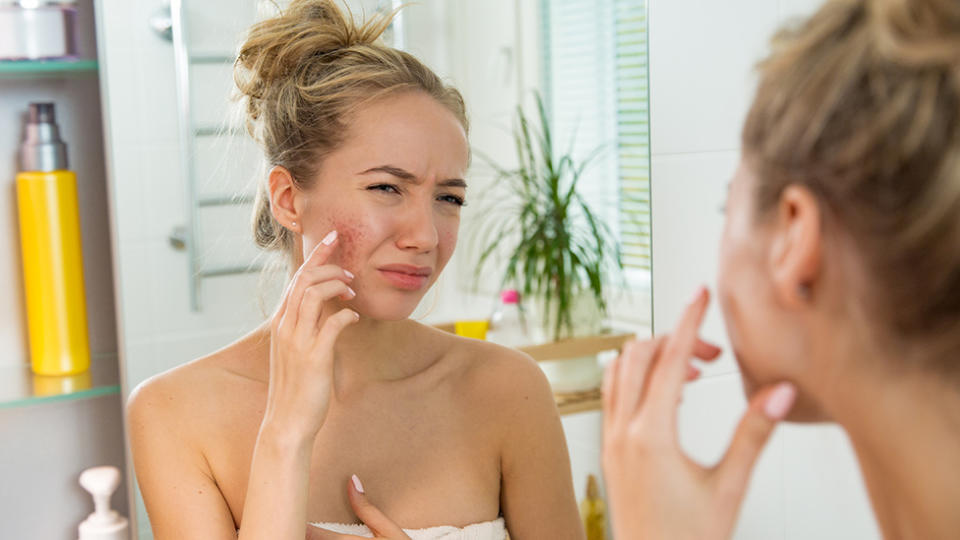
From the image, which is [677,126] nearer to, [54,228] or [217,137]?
[217,137]

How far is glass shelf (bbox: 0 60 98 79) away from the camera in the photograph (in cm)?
106

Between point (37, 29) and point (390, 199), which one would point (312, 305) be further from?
point (37, 29)

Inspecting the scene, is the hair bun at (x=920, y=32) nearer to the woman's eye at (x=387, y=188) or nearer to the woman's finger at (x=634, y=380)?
the woman's finger at (x=634, y=380)

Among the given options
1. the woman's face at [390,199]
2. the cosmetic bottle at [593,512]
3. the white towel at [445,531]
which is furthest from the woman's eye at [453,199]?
the cosmetic bottle at [593,512]

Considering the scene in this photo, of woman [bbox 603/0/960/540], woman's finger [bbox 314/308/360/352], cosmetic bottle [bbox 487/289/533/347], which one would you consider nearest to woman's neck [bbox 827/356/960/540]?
woman [bbox 603/0/960/540]

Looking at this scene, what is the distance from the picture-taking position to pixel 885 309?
0.50 m

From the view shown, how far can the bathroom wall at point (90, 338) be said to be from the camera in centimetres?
112

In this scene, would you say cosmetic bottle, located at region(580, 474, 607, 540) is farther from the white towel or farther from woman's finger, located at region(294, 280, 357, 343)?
woman's finger, located at region(294, 280, 357, 343)

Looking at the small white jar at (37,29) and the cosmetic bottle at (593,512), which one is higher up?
the small white jar at (37,29)

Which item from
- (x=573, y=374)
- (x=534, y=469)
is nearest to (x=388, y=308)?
(x=534, y=469)

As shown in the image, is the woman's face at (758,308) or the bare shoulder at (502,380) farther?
the bare shoulder at (502,380)

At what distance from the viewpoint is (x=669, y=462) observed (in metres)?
0.57

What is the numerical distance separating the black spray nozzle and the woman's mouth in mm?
432

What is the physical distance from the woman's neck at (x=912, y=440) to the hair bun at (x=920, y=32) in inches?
6.0
